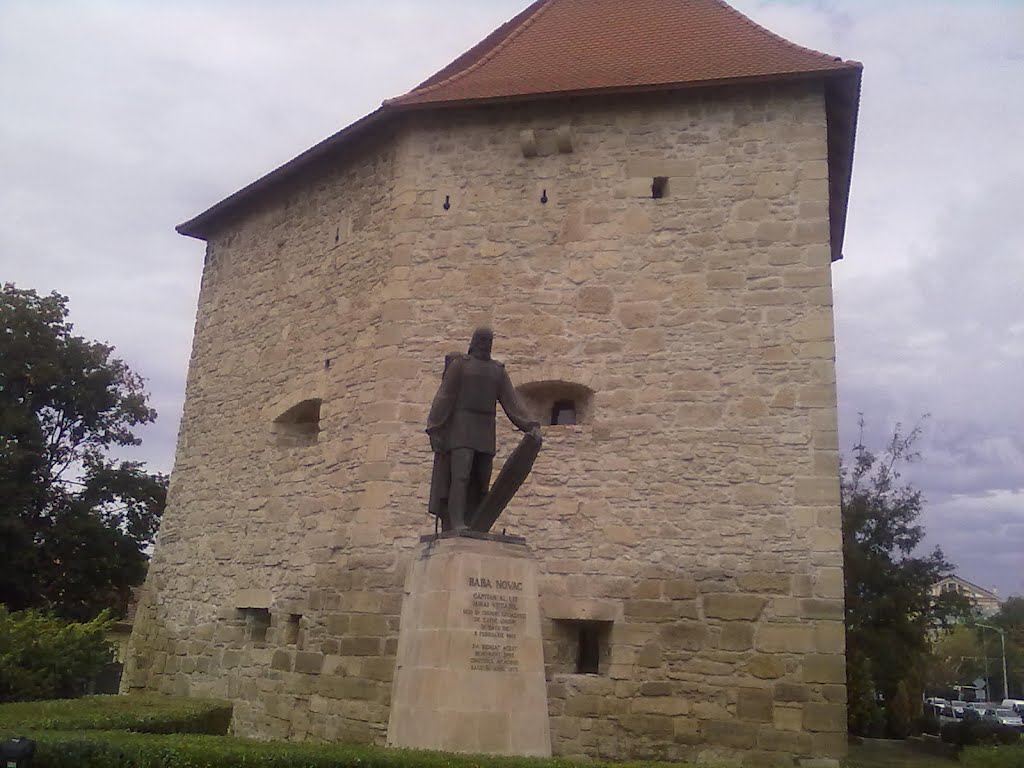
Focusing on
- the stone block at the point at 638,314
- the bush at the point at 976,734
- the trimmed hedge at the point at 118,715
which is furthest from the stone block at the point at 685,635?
the bush at the point at 976,734

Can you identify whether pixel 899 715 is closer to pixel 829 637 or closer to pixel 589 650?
pixel 829 637

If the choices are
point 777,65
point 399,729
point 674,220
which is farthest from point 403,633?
point 777,65

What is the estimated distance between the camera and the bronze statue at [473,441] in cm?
600

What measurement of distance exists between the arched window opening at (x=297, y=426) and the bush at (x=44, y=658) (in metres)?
2.95

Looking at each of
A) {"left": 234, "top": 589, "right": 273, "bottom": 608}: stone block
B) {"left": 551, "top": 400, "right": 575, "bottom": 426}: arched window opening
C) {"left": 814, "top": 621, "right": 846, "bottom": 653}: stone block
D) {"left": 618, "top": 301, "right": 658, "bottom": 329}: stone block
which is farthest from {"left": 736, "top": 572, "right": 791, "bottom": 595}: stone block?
{"left": 234, "top": 589, "right": 273, "bottom": 608}: stone block

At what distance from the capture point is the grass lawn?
11328 mm

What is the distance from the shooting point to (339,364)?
1042 centimetres

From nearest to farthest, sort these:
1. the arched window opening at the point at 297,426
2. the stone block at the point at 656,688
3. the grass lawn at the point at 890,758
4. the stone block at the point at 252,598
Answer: the stone block at the point at 656,688 < the stone block at the point at 252,598 < the arched window opening at the point at 297,426 < the grass lawn at the point at 890,758

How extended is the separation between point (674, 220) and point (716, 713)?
15.7 feet

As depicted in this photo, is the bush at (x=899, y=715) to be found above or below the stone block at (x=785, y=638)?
below

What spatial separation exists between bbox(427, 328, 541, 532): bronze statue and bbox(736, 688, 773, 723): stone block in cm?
342

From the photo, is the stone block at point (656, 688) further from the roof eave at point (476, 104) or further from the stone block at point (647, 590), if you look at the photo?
the roof eave at point (476, 104)

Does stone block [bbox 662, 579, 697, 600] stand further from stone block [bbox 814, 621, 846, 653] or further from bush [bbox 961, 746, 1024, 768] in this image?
bush [bbox 961, 746, 1024, 768]

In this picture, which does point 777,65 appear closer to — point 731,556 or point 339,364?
point 731,556
